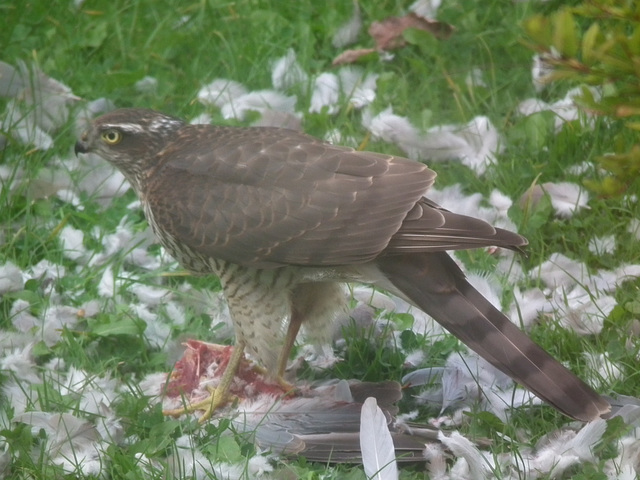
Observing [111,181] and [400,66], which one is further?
[400,66]

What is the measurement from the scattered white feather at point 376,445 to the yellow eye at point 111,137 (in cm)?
152

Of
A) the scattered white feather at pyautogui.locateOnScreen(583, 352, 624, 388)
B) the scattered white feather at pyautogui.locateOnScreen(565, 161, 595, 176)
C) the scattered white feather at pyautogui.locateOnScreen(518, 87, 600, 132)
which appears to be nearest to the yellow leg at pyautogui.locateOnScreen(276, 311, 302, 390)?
the scattered white feather at pyautogui.locateOnScreen(583, 352, 624, 388)

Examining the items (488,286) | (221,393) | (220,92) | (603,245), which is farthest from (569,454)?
(220,92)

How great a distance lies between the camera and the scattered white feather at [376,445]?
11.4 feet

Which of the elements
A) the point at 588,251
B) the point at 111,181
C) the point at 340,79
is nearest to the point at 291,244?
the point at 588,251

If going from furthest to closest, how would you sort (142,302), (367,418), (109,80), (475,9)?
(475,9), (109,80), (142,302), (367,418)

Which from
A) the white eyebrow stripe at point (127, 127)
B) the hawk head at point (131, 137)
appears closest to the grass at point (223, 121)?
the hawk head at point (131, 137)

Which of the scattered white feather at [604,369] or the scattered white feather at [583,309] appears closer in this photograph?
the scattered white feather at [604,369]

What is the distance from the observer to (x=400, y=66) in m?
6.27

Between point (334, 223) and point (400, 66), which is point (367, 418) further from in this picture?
point (400, 66)

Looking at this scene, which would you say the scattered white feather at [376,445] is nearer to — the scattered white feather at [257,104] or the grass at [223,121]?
the grass at [223,121]

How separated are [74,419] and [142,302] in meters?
1.07

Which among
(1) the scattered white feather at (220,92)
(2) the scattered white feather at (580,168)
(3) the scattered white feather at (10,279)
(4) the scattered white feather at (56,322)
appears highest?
(2) the scattered white feather at (580,168)

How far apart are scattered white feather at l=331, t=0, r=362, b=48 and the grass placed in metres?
0.05
